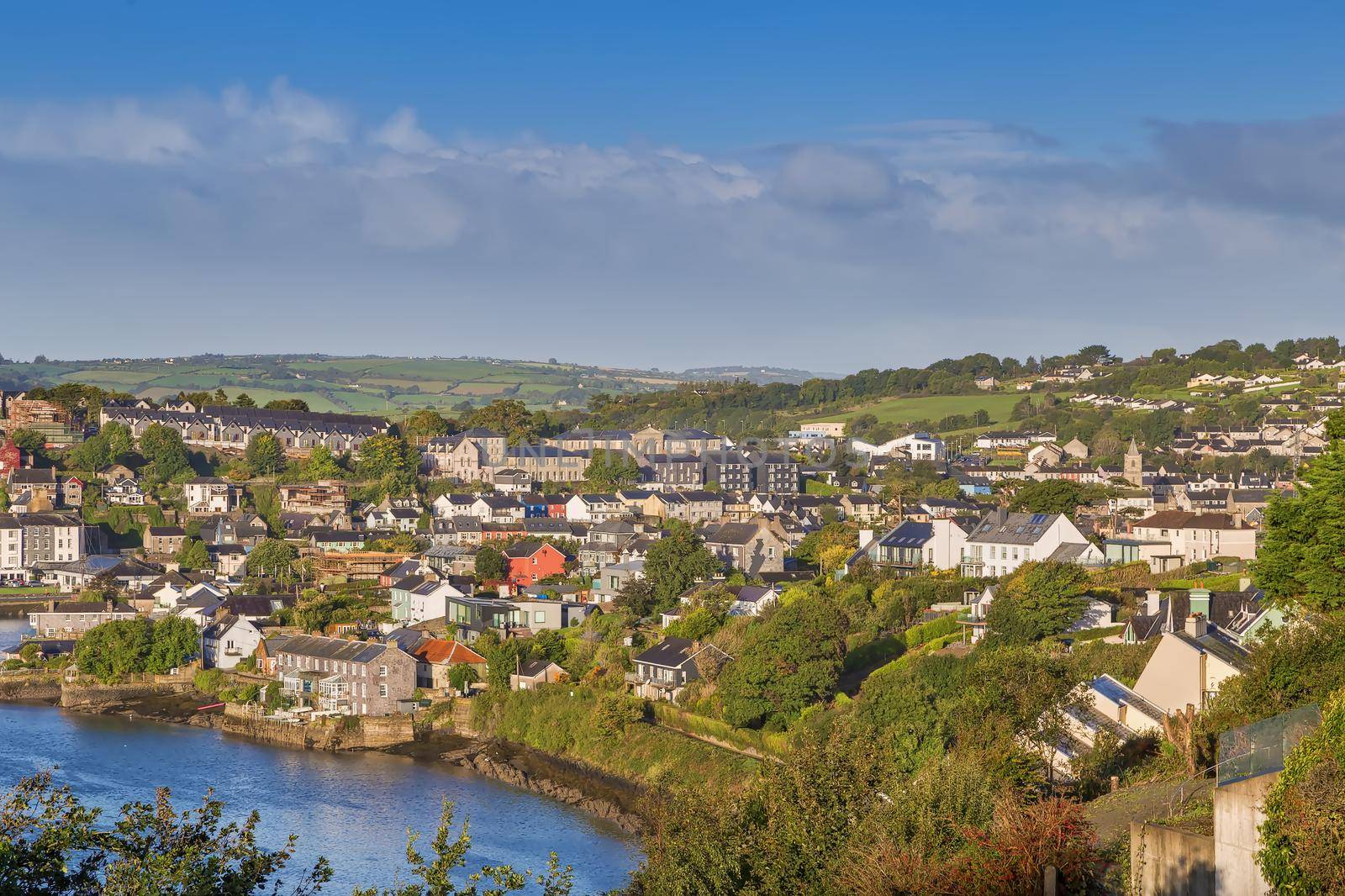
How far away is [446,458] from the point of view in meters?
66.1

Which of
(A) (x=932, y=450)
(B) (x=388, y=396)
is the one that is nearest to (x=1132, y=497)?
(A) (x=932, y=450)

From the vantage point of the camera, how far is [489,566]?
4122 centimetres

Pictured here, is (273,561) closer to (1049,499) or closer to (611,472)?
(611,472)

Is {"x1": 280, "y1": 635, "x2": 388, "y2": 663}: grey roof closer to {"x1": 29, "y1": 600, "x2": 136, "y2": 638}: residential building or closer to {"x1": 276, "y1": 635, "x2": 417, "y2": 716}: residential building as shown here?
{"x1": 276, "y1": 635, "x2": 417, "y2": 716}: residential building

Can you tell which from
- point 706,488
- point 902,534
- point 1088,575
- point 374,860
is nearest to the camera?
point 374,860

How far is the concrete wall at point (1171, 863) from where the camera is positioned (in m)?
9.24

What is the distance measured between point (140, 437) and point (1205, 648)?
55017 mm

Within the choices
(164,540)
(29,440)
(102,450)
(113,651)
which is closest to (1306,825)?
(113,651)

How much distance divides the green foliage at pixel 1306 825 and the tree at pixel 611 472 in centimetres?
5045

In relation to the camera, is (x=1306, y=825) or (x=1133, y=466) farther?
(x=1133, y=466)

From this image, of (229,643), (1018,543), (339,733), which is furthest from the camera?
(229,643)

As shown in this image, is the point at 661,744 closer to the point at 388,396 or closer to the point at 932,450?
the point at 932,450

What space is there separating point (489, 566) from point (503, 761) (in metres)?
15.2

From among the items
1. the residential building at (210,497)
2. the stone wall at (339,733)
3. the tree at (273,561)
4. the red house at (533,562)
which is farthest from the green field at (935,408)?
the stone wall at (339,733)
